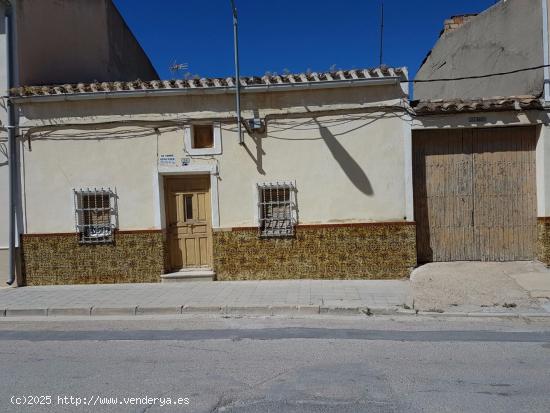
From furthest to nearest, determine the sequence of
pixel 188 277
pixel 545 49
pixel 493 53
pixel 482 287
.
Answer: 1. pixel 493 53
2. pixel 188 277
3. pixel 545 49
4. pixel 482 287

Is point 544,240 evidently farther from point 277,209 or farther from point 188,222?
point 188,222

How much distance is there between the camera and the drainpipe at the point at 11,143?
8550 millimetres

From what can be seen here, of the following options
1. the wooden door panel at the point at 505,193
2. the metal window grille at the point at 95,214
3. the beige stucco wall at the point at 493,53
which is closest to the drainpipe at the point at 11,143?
the metal window grille at the point at 95,214

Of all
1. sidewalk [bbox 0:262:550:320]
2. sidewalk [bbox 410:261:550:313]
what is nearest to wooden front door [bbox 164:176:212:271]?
sidewalk [bbox 0:262:550:320]

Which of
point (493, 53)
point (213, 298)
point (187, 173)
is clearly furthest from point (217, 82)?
point (493, 53)

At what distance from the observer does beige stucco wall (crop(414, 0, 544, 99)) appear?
28.6 ft

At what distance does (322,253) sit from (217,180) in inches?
97.2

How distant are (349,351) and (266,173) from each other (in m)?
4.41

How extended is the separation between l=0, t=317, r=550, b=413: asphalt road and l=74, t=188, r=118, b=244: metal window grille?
2.70 metres

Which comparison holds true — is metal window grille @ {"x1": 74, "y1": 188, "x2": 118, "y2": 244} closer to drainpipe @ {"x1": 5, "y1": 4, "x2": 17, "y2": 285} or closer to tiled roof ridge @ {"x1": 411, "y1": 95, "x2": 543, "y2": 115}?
drainpipe @ {"x1": 5, "y1": 4, "x2": 17, "y2": 285}

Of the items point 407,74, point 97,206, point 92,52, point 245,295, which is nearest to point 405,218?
point 407,74

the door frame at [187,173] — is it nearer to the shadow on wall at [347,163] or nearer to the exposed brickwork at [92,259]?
the exposed brickwork at [92,259]

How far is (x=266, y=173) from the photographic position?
334 inches

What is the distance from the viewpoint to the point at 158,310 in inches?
265
